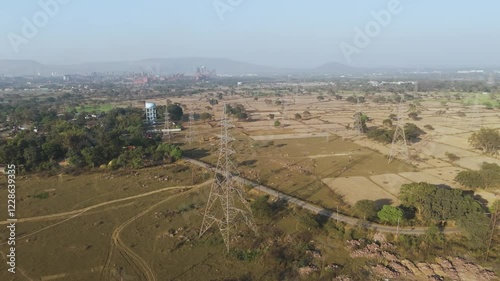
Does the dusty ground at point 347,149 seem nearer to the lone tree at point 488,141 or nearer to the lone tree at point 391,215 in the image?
the lone tree at point 488,141

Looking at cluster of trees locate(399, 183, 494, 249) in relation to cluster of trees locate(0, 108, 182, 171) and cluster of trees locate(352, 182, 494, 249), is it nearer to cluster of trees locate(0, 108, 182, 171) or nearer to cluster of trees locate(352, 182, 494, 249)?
cluster of trees locate(352, 182, 494, 249)

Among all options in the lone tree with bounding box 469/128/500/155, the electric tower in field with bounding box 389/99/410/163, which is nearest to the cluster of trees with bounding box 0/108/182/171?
the electric tower in field with bounding box 389/99/410/163

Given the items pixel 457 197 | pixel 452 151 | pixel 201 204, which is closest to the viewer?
pixel 457 197

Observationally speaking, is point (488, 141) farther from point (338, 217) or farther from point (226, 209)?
point (226, 209)

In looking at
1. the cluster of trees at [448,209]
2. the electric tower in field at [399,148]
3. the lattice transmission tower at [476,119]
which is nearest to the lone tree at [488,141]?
the electric tower in field at [399,148]

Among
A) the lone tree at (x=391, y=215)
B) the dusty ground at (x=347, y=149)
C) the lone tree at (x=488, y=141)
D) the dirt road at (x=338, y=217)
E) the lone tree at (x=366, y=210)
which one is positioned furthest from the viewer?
the lone tree at (x=488, y=141)

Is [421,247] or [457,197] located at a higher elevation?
[457,197]

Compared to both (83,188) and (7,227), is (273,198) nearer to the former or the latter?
(83,188)

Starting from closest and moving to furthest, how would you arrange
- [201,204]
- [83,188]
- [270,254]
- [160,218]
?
[270,254] < [160,218] < [201,204] < [83,188]

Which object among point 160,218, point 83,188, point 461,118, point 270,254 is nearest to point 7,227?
point 83,188

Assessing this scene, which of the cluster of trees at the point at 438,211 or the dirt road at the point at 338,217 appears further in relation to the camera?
the dirt road at the point at 338,217

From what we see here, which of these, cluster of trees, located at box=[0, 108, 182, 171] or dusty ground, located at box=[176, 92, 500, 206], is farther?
cluster of trees, located at box=[0, 108, 182, 171]
